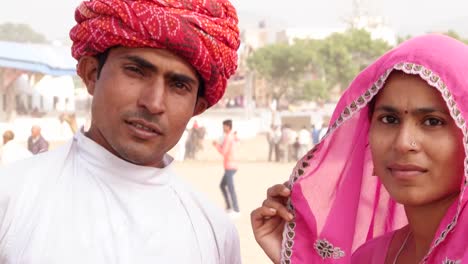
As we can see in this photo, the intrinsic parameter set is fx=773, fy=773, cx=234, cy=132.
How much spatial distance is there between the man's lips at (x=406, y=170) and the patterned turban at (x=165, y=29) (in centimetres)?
72

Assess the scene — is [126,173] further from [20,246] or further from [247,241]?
[247,241]

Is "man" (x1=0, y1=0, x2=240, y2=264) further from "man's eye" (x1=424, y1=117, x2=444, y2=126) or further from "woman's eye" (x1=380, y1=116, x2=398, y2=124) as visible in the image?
"man's eye" (x1=424, y1=117, x2=444, y2=126)

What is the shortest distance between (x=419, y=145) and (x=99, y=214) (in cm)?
104

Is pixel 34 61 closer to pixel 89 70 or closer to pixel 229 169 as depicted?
pixel 229 169

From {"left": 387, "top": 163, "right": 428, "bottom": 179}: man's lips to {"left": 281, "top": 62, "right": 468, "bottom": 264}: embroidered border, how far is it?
0.14 m

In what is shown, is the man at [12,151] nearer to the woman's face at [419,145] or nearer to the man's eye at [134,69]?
the man's eye at [134,69]

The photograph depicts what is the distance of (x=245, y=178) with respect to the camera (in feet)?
67.8

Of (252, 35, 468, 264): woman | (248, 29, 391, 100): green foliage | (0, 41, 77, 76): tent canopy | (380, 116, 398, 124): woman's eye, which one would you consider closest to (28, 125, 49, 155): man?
(252, 35, 468, 264): woman

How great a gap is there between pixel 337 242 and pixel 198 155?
26814 millimetres

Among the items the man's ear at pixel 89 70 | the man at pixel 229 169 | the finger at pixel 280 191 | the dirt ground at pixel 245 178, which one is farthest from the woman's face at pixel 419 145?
the man at pixel 229 169

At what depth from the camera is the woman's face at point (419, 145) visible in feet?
7.82

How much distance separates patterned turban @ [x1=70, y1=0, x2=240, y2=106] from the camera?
2523mm

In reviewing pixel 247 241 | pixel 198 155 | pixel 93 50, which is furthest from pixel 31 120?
pixel 93 50

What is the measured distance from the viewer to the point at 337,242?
8.91ft
